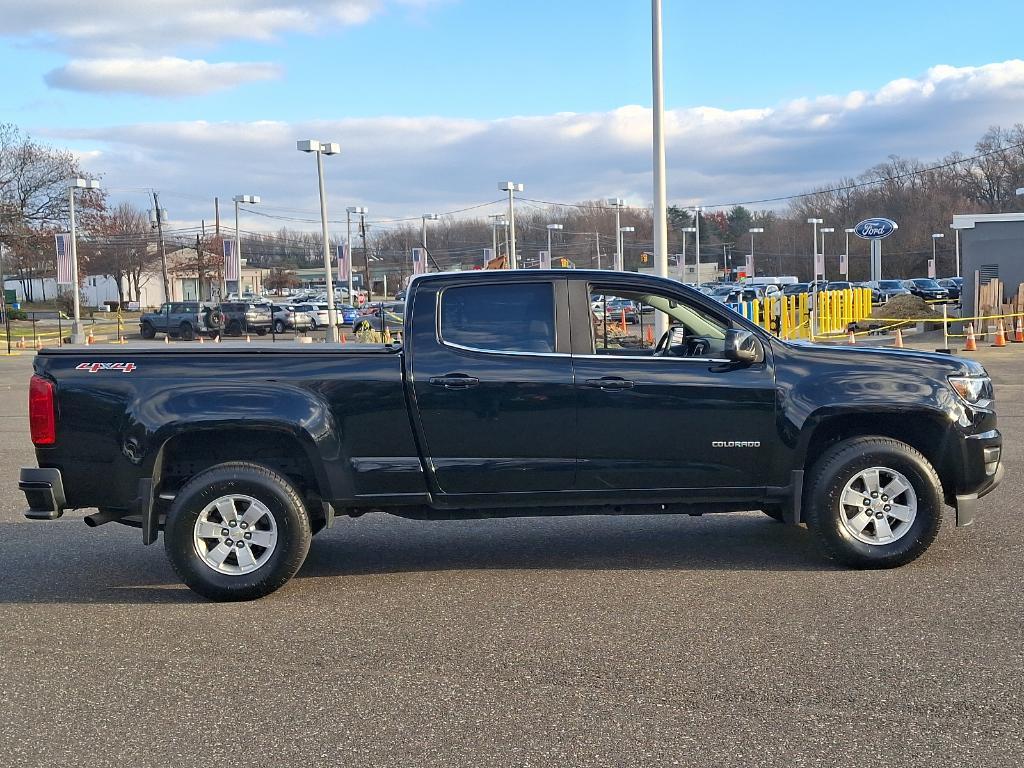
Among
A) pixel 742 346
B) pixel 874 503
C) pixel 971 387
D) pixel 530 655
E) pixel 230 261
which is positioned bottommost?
pixel 530 655

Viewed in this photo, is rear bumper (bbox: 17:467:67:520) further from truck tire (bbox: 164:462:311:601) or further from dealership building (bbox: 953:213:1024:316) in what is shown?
dealership building (bbox: 953:213:1024:316)

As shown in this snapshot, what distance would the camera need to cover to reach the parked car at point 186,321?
158 feet

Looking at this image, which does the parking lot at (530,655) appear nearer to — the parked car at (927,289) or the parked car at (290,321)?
the parked car at (290,321)

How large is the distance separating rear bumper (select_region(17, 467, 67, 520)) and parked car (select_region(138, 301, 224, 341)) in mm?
43430

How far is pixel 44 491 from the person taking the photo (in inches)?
241

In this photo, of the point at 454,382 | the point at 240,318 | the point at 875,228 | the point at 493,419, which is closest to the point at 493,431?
the point at 493,419

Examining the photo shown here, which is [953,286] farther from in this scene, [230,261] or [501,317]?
[501,317]

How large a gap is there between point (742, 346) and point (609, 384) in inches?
32.1

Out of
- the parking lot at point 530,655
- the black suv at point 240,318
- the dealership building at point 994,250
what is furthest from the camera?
the black suv at point 240,318

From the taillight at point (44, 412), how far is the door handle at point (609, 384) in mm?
3144

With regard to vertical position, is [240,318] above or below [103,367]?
below

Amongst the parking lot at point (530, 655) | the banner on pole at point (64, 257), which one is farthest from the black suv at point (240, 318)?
the parking lot at point (530, 655)

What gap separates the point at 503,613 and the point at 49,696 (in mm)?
2294

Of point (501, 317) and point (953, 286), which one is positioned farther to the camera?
point (953, 286)
